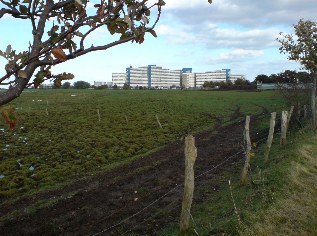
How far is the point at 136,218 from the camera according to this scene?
12234mm

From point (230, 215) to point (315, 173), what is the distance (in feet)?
21.3

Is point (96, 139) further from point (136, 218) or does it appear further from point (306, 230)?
point (306, 230)

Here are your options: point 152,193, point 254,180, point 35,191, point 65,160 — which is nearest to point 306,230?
point 254,180

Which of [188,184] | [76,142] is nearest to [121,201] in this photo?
[188,184]

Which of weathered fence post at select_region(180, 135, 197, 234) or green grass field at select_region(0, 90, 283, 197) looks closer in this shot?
weathered fence post at select_region(180, 135, 197, 234)

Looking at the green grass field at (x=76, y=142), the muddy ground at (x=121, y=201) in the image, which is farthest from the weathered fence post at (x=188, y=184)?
the green grass field at (x=76, y=142)

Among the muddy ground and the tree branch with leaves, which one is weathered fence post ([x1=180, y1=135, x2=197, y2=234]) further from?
the tree branch with leaves

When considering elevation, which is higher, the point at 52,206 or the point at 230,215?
the point at 230,215

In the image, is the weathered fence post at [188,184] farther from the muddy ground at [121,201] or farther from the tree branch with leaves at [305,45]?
the tree branch with leaves at [305,45]

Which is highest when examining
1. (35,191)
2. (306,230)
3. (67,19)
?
(67,19)

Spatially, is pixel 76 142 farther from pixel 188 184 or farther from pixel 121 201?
pixel 188 184

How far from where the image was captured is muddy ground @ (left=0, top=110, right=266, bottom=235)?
11.9m

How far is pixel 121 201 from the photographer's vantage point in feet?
48.0

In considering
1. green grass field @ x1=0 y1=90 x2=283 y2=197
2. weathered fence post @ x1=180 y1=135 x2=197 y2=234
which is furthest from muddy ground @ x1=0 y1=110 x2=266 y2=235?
green grass field @ x1=0 y1=90 x2=283 y2=197
